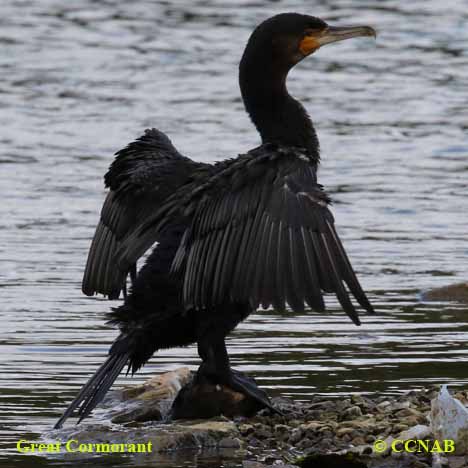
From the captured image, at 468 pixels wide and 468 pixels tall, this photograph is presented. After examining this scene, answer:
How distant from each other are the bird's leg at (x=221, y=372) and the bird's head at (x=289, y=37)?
1652mm

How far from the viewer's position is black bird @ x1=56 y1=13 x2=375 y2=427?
25.3 feet

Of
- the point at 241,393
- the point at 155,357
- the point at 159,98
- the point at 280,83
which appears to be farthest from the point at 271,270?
the point at 159,98

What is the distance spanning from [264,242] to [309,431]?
1.00 m

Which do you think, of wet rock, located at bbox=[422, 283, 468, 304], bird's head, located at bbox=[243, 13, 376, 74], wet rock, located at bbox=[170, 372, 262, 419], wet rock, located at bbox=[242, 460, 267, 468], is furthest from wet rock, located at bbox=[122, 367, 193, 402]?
wet rock, located at bbox=[422, 283, 468, 304]

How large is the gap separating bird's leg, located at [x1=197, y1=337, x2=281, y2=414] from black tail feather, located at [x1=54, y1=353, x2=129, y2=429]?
16.4 inches

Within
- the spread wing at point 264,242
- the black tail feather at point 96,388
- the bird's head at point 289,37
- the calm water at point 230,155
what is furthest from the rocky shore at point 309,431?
the bird's head at point 289,37

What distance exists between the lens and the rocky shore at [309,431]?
25.1 feet

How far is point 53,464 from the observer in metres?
7.78

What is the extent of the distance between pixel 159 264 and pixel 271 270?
100 centimetres

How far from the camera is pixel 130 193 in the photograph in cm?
921

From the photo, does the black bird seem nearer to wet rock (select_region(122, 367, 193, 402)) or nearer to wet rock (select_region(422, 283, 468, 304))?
wet rock (select_region(122, 367, 193, 402))

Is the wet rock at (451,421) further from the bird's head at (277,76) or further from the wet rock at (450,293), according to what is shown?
the wet rock at (450,293)

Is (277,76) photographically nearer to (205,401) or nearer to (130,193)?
(130,193)

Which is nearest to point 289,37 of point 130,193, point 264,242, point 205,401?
point 130,193
